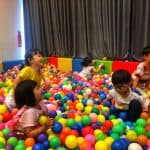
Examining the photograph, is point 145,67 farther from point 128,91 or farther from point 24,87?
point 24,87

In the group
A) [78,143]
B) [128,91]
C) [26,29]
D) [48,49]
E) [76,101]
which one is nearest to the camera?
[78,143]

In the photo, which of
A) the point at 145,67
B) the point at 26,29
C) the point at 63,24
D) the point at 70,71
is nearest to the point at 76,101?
the point at 145,67

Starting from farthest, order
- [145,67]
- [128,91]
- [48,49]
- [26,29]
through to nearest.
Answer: [26,29]
[48,49]
[145,67]
[128,91]

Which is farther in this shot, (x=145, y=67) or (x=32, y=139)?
(x=145, y=67)

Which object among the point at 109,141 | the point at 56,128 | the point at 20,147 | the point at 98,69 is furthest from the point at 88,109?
the point at 98,69

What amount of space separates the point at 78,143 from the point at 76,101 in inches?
33.5

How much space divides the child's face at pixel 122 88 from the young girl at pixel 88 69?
1454 millimetres

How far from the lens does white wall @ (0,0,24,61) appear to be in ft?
15.2

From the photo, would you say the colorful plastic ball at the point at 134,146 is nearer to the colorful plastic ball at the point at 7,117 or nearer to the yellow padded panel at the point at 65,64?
the colorful plastic ball at the point at 7,117

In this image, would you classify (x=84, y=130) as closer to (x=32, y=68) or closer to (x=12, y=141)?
(x=12, y=141)

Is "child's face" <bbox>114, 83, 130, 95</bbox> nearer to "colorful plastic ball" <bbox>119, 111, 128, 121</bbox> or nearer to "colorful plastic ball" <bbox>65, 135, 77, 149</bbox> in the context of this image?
"colorful plastic ball" <bbox>119, 111, 128, 121</bbox>

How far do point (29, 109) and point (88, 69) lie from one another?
1922 millimetres

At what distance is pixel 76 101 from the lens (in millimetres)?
2320

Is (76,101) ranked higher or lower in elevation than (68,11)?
lower
